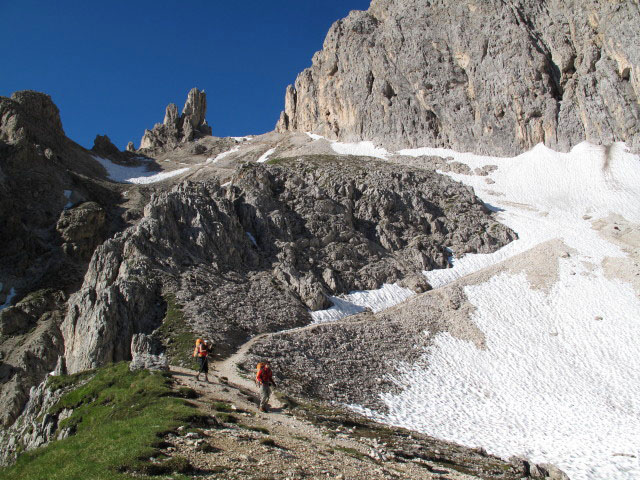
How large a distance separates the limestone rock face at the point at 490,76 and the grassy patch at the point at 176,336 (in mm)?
69791

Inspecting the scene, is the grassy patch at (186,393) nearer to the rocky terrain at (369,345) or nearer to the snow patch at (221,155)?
the rocky terrain at (369,345)

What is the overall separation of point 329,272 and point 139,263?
17739 millimetres

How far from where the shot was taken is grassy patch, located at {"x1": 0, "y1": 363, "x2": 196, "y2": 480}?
35.4 ft

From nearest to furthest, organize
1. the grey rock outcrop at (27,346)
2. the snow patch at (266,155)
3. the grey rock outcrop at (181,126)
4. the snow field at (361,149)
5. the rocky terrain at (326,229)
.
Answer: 1. the rocky terrain at (326,229)
2. the grey rock outcrop at (27,346)
3. the snow field at (361,149)
4. the snow patch at (266,155)
5. the grey rock outcrop at (181,126)

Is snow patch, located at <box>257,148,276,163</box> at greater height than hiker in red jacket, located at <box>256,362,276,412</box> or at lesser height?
greater

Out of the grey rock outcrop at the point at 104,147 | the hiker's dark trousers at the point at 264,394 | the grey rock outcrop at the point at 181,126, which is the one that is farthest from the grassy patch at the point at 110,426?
the grey rock outcrop at the point at 181,126

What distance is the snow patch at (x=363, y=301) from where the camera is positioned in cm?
3975

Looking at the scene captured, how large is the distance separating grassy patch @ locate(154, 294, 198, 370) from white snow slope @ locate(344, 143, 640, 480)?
10872mm

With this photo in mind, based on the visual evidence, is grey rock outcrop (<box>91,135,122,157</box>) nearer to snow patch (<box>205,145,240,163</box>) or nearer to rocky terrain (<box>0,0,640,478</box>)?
rocky terrain (<box>0,0,640,478</box>)

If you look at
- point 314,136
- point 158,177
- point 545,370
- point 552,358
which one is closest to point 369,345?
point 545,370

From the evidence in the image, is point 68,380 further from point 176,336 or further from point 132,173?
point 132,173

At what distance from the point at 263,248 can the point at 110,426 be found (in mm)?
32585

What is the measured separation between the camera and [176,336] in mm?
30172

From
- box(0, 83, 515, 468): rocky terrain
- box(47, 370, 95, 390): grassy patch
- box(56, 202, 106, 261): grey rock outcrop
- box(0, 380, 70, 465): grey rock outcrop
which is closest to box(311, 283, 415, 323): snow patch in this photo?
box(0, 83, 515, 468): rocky terrain
